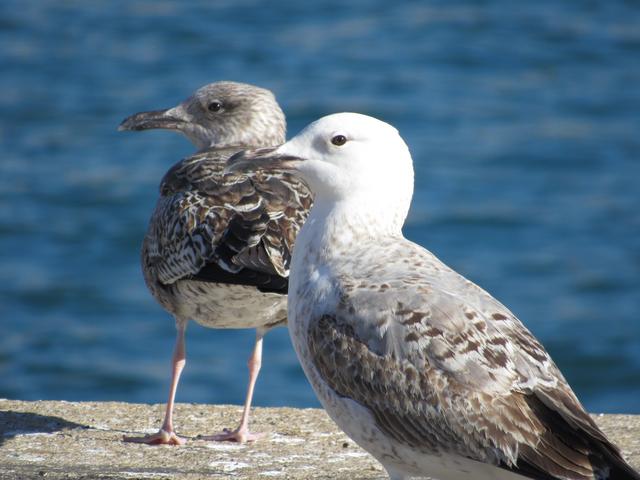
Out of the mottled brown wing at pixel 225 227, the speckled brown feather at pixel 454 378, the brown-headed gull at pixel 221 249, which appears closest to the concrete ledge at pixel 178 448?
the brown-headed gull at pixel 221 249

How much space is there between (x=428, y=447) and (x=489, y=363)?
0.37 m

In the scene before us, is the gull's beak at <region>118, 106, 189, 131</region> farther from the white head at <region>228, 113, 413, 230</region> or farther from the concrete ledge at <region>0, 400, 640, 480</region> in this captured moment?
the white head at <region>228, 113, 413, 230</region>

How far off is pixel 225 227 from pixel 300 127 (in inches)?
458

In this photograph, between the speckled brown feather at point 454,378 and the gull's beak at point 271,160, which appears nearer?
the speckled brown feather at point 454,378

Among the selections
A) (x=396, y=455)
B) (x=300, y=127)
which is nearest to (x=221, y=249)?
(x=396, y=455)

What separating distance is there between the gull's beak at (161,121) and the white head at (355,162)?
2785 millimetres

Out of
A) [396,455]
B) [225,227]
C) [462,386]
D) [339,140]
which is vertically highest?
[225,227]

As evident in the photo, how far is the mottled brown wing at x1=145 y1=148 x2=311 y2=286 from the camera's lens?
21.2 feet

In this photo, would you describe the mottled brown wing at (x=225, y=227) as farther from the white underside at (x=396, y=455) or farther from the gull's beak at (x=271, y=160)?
the white underside at (x=396, y=455)

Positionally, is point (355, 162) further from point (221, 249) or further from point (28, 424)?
point (28, 424)

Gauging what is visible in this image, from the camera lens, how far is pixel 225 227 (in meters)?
6.71

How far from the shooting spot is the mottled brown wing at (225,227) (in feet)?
21.2

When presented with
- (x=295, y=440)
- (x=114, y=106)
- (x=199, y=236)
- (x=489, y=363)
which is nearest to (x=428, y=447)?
(x=489, y=363)

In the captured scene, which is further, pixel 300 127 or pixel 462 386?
pixel 300 127
